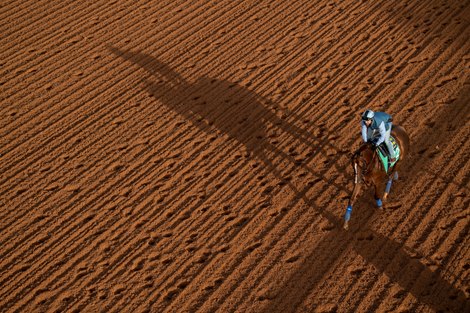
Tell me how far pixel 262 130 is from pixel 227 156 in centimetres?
92

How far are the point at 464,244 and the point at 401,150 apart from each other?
1603 mm

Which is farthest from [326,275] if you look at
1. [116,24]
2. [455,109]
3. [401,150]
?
[116,24]

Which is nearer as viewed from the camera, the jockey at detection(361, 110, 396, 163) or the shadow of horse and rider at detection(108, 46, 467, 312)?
the jockey at detection(361, 110, 396, 163)

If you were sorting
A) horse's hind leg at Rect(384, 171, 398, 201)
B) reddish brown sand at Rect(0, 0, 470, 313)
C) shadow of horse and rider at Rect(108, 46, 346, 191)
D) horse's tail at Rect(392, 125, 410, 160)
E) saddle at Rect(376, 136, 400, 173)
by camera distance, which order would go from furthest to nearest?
shadow of horse and rider at Rect(108, 46, 346, 191) < horse's hind leg at Rect(384, 171, 398, 201) < horse's tail at Rect(392, 125, 410, 160) < reddish brown sand at Rect(0, 0, 470, 313) < saddle at Rect(376, 136, 400, 173)

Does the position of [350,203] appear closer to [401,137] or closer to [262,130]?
[401,137]

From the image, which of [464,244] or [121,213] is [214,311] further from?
[464,244]

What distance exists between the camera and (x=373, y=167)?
6.60m

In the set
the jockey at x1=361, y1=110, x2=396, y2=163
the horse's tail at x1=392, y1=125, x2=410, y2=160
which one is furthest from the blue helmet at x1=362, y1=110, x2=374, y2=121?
the horse's tail at x1=392, y1=125, x2=410, y2=160

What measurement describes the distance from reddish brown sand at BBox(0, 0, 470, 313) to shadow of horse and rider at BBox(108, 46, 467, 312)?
3cm

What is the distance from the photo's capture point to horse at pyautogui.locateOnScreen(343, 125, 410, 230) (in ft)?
21.5

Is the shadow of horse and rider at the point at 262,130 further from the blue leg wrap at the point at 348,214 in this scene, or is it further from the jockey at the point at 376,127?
the jockey at the point at 376,127

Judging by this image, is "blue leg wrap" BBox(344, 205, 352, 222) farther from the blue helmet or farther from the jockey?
the blue helmet

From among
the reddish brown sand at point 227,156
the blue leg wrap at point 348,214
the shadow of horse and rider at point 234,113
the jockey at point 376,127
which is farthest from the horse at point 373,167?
the shadow of horse and rider at point 234,113

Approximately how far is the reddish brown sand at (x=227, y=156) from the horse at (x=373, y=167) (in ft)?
1.36
